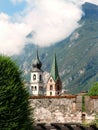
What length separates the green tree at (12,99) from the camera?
12.7 meters

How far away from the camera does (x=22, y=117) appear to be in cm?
1314

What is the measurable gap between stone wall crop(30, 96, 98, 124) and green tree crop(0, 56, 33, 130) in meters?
9.56

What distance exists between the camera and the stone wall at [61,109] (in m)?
22.9

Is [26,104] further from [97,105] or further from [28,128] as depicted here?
[97,105]

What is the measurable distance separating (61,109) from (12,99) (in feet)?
34.7

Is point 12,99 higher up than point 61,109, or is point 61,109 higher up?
point 61,109

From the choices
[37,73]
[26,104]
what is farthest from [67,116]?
[37,73]

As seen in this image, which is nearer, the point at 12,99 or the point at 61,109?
the point at 12,99

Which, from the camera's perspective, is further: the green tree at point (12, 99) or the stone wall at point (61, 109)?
the stone wall at point (61, 109)

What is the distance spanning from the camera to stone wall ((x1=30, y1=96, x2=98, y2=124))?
75.2ft

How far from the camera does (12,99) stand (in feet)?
42.3

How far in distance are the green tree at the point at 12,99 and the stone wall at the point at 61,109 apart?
956cm

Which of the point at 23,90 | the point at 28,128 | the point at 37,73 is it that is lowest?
the point at 28,128

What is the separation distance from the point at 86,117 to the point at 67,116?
42.6 inches
